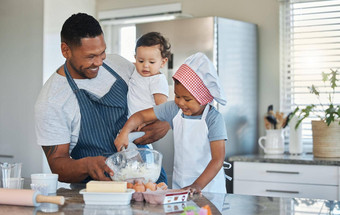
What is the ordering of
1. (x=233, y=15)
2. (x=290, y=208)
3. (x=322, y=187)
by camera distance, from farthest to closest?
1. (x=233, y=15)
2. (x=322, y=187)
3. (x=290, y=208)

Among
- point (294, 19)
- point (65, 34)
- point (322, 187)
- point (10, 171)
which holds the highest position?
point (294, 19)

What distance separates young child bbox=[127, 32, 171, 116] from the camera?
96.4 inches

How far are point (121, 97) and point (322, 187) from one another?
1658 millimetres

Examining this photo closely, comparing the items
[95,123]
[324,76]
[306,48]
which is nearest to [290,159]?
[324,76]

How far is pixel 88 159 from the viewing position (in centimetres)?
195

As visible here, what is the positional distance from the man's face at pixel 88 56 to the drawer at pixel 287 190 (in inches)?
69.5

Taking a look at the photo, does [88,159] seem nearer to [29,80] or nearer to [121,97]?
[121,97]

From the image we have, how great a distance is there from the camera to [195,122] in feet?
7.22

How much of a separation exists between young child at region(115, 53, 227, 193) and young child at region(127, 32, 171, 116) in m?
0.18

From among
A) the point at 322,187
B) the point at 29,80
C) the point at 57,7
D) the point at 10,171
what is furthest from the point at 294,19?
the point at 10,171

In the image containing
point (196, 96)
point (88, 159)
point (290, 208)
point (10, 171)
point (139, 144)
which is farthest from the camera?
point (139, 144)

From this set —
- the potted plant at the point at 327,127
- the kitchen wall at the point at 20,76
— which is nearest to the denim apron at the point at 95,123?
the potted plant at the point at 327,127

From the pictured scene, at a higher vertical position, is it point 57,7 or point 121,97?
point 57,7

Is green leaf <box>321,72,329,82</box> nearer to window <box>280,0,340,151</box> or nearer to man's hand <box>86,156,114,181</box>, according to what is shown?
A: window <box>280,0,340,151</box>
